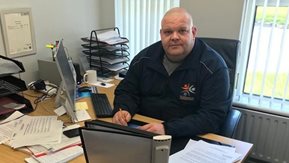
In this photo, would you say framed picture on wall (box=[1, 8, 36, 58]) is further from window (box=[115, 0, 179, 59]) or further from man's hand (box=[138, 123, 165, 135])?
man's hand (box=[138, 123, 165, 135])

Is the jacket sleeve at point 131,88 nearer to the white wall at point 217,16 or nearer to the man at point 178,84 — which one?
the man at point 178,84

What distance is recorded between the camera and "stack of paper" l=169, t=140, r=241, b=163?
1.17 meters

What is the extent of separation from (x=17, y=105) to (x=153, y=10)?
1.38 meters

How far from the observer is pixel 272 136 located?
6.79 feet

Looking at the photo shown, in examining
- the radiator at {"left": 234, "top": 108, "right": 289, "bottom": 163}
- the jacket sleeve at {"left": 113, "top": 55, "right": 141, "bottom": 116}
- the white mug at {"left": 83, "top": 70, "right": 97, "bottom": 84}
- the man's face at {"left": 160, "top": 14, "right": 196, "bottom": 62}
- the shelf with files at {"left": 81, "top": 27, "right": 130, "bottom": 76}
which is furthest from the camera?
the shelf with files at {"left": 81, "top": 27, "right": 130, "bottom": 76}

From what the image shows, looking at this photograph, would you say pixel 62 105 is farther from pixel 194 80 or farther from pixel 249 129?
pixel 249 129

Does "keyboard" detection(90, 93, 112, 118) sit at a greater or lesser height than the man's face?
lesser

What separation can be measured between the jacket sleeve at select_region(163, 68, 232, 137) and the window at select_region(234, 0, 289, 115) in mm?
591

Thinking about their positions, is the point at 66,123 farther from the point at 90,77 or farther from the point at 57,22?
the point at 57,22

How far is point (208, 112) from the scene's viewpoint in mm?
1499

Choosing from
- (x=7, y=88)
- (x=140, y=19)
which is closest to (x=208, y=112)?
(x=7, y=88)

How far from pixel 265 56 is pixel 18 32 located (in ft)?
6.02

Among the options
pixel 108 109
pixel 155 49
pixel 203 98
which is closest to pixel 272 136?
pixel 203 98

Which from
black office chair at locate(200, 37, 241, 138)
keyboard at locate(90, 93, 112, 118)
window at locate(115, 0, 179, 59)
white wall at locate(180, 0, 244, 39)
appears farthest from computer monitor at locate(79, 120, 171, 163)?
window at locate(115, 0, 179, 59)
